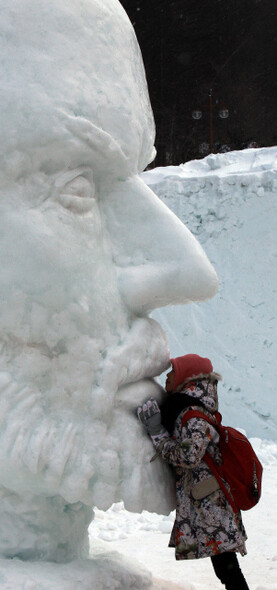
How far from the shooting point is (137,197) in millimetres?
1397

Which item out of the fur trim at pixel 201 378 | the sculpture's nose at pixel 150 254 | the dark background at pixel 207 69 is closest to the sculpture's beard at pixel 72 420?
the sculpture's nose at pixel 150 254

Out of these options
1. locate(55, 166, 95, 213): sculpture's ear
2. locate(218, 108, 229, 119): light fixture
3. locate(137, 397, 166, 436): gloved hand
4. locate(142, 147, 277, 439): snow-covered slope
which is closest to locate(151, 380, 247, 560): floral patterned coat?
locate(137, 397, 166, 436): gloved hand

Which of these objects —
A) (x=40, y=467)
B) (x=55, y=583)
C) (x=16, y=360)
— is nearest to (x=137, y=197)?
(x=16, y=360)

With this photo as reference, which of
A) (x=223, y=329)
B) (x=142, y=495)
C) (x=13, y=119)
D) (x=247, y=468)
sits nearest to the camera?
(x=13, y=119)

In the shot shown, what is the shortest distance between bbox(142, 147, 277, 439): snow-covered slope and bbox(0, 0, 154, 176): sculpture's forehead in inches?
137

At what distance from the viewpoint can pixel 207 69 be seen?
10.3 m

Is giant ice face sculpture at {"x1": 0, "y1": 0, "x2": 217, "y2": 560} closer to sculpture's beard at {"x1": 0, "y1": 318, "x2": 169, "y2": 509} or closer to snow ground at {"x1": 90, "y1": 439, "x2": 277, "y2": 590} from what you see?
sculpture's beard at {"x1": 0, "y1": 318, "x2": 169, "y2": 509}

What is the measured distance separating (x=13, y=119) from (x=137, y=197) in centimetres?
34

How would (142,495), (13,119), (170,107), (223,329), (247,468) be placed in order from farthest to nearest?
(170,107) < (223,329) < (247,468) < (142,495) < (13,119)

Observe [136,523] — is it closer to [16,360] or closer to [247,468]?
[247,468]

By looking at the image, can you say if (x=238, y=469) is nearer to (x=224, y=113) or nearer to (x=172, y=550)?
Result: (x=172, y=550)

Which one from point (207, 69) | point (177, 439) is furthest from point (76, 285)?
point (207, 69)

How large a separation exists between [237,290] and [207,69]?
21.2 ft

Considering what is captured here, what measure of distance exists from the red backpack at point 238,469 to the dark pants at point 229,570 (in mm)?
161
